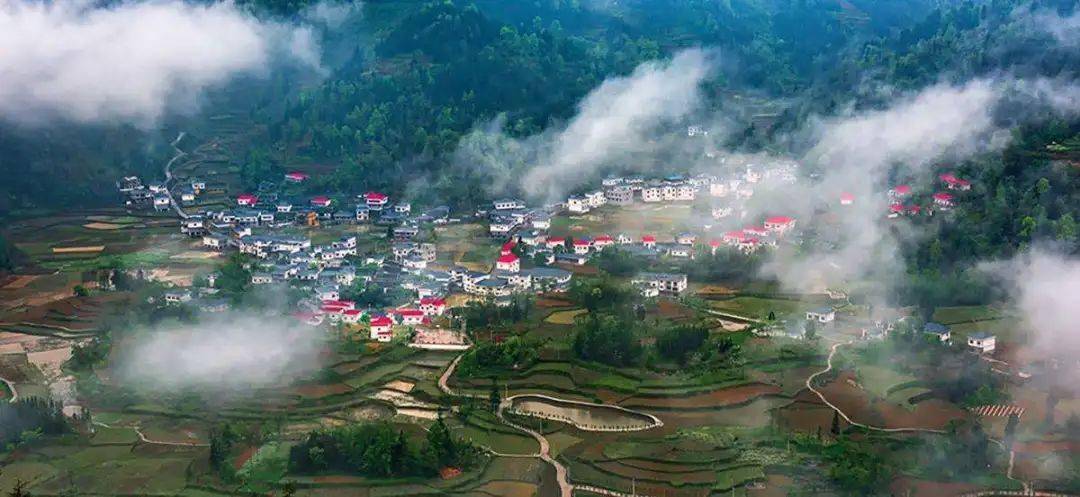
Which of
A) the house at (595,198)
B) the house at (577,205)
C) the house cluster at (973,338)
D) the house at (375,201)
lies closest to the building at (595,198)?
the house at (595,198)

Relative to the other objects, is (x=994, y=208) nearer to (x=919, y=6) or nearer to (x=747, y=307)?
(x=747, y=307)

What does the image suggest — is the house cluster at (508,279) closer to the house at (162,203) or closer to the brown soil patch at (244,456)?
the brown soil patch at (244,456)

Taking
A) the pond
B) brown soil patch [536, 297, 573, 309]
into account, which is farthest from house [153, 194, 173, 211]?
the pond

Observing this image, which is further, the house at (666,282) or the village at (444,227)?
the house at (666,282)

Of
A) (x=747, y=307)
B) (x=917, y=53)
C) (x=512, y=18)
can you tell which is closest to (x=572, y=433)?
(x=747, y=307)

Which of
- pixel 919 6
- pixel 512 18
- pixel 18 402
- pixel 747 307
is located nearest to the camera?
pixel 18 402

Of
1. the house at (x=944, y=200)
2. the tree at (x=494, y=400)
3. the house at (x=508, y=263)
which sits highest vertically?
the house at (x=944, y=200)

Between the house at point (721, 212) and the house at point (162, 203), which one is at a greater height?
the house at point (162, 203)
